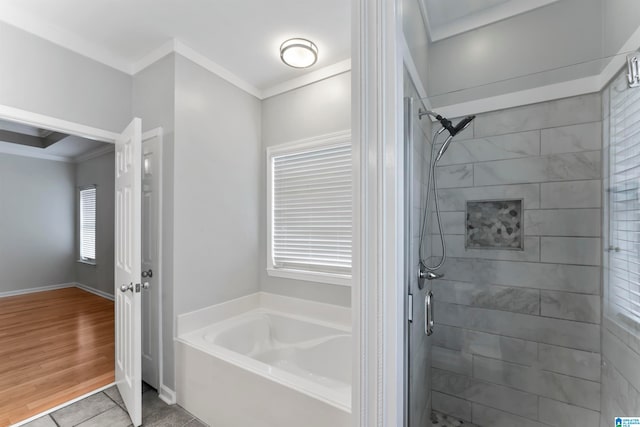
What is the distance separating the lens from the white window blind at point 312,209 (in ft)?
8.04

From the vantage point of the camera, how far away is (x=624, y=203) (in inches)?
52.3

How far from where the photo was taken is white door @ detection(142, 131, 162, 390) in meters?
2.26

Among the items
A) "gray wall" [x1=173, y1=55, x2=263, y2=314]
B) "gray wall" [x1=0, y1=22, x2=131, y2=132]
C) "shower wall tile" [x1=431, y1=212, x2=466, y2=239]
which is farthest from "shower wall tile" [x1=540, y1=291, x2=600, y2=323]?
"gray wall" [x1=0, y1=22, x2=131, y2=132]

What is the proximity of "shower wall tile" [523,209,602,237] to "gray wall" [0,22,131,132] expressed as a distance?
3128mm

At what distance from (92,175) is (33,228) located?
141 centimetres

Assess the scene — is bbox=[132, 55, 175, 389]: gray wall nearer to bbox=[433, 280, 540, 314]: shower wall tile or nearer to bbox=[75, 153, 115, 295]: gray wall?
bbox=[433, 280, 540, 314]: shower wall tile

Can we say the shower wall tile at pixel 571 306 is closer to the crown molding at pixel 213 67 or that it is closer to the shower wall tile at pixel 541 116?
the shower wall tile at pixel 541 116

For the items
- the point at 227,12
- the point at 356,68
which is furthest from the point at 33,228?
the point at 356,68

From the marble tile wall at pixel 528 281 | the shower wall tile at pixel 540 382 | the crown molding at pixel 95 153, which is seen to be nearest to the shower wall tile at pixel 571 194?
the marble tile wall at pixel 528 281

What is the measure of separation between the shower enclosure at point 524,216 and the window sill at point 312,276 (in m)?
0.82

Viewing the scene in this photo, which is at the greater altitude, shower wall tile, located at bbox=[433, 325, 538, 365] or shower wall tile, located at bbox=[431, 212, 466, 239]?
shower wall tile, located at bbox=[431, 212, 466, 239]

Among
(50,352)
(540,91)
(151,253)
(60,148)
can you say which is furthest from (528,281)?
(60,148)

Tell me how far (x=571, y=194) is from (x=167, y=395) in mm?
2946

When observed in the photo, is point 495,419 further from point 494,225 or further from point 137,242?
point 137,242
